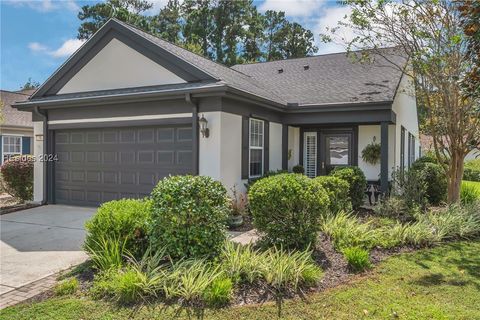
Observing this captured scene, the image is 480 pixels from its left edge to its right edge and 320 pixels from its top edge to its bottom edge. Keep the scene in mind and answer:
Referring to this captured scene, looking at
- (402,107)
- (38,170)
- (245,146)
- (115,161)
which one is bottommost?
(38,170)

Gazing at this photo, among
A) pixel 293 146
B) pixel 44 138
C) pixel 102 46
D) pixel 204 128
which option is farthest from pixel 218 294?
pixel 44 138

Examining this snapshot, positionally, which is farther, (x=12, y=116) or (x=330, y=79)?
(x=12, y=116)

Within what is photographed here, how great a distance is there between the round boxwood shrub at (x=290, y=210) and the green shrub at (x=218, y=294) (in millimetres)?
1733

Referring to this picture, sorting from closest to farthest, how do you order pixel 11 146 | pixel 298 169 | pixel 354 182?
pixel 354 182
pixel 298 169
pixel 11 146

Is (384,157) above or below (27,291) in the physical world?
above

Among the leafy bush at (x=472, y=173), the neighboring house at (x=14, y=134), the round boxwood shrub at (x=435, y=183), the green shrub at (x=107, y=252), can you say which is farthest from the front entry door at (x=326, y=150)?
the leafy bush at (x=472, y=173)

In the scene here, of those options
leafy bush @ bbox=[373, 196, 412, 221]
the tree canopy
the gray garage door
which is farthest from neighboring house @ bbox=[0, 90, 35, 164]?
leafy bush @ bbox=[373, 196, 412, 221]

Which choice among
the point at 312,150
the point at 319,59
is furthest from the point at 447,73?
the point at 319,59

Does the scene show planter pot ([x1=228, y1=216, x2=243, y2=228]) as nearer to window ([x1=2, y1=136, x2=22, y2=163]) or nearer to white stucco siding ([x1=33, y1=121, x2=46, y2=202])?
white stucco siding ([x1=33, y1=121, x2=46, y2=202])

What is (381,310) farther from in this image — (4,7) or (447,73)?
(4,7)

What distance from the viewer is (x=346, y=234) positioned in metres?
6.18

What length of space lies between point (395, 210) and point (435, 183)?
2.91 meters

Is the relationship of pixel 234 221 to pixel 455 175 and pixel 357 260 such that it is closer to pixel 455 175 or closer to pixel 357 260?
pixel 357 260

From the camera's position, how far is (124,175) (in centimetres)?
1039
